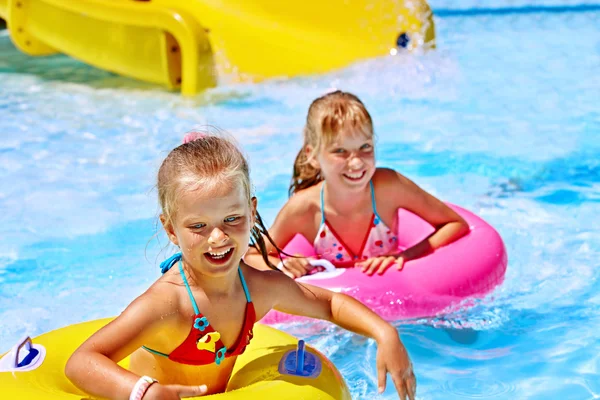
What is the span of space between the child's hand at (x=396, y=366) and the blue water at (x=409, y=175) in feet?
2.39

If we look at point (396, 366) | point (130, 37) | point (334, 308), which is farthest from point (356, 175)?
point (130, 37)

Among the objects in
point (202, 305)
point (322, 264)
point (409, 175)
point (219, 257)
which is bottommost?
point (409, 175)

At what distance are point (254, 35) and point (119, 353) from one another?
4944mm

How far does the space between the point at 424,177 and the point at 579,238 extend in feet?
4.01

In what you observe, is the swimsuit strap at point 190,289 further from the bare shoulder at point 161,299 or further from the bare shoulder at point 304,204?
the bare shoulder at point 304,204

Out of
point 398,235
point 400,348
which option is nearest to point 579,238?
point 398,235

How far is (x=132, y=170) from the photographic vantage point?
17.3 feet

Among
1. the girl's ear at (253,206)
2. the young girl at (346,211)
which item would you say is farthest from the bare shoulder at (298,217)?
the girl's ear at (253,206)

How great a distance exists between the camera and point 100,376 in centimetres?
193

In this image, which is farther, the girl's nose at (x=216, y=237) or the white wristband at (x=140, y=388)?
the girl's nose at (x=216, y=237)

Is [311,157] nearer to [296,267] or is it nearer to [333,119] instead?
[333,119]

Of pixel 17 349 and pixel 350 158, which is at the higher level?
pixel 350 158

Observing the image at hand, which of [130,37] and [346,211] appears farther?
[130,37]

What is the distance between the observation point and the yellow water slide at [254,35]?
21.7ft
